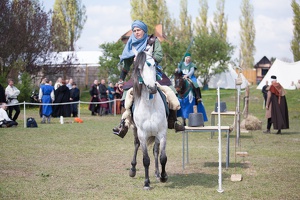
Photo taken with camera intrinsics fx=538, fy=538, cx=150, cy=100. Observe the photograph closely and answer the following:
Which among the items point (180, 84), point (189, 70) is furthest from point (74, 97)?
point (189, 70)

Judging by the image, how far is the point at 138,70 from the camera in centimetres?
901

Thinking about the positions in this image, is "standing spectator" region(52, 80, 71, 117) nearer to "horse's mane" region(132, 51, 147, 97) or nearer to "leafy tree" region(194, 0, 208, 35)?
"horse's mane" region(132, 51, 147, 97)

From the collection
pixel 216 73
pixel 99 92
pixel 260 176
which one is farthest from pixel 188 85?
pixel 216 73

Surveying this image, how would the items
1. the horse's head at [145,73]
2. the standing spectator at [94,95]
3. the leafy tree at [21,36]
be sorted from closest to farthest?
the horse's head at [145,73] → the standing spectator at [94,95] → the leafy tree at [21,36]

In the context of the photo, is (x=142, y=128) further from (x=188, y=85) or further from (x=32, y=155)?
(x=188, y=85)

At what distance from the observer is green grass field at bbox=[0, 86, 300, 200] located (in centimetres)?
884

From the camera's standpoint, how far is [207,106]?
3828 cm

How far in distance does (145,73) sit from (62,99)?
1916 cm

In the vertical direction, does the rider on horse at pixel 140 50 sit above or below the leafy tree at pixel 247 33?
below

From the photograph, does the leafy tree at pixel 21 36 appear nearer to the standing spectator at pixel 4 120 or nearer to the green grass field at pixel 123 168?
the standing spectator at pixel 4 120

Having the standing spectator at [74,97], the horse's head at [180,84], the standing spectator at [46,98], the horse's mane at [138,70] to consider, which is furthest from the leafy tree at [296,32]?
the horse's mane at [138,70]

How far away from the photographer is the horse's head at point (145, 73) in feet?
28.5

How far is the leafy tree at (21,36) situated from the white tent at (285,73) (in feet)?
67.9

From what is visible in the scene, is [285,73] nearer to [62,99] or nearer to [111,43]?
[111,43]
